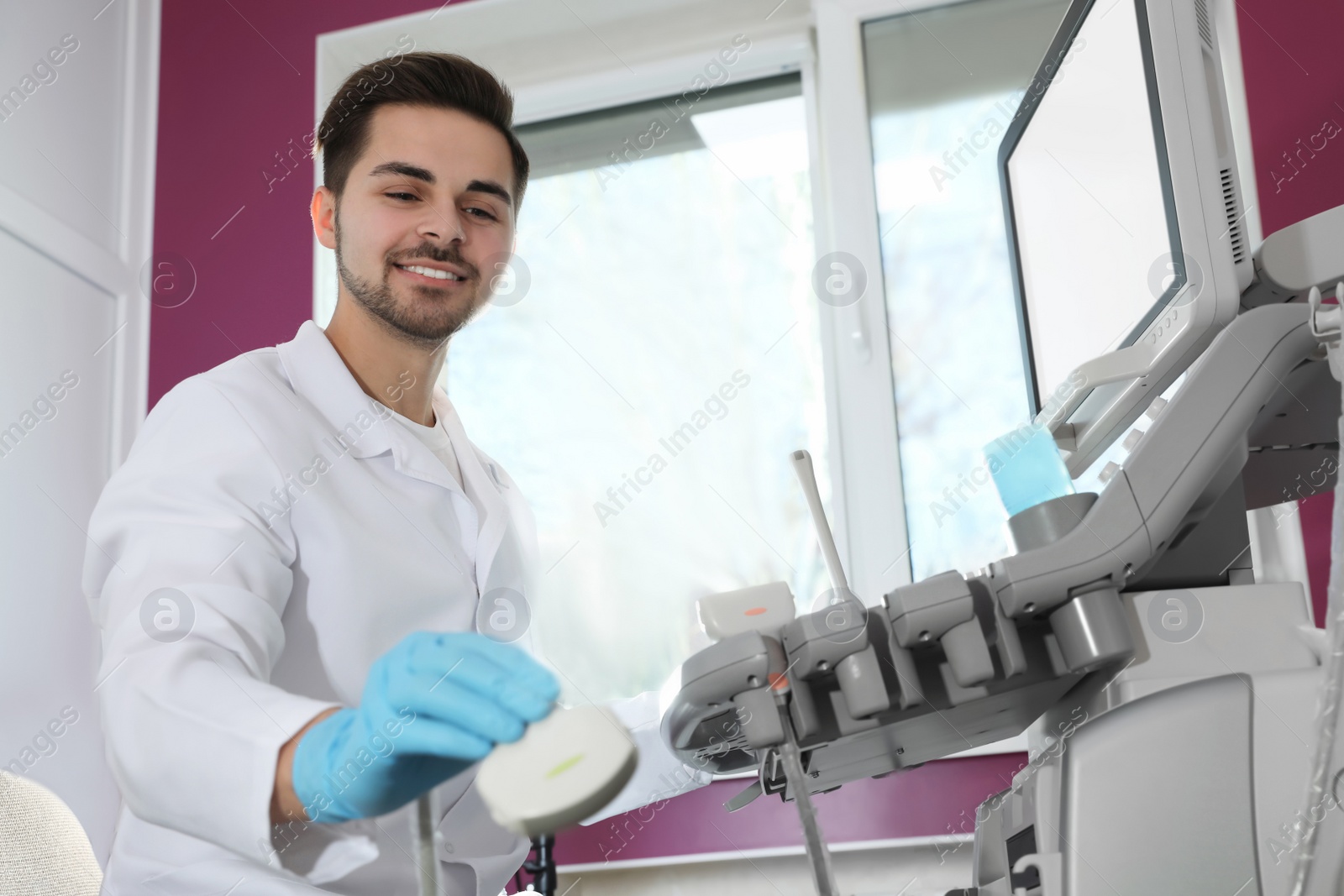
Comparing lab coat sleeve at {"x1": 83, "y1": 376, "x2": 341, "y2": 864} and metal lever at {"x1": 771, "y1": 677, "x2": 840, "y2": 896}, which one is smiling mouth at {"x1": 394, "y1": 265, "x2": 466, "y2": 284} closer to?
lab coat sleeve at {"x1": 83, "y1": 376, "x2": 341, "y2": 864}

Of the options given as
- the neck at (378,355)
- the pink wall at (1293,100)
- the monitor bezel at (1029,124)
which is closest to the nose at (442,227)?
the neck at (378,355)

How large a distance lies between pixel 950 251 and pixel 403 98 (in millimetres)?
1105

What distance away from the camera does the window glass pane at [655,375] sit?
1993 millimetres

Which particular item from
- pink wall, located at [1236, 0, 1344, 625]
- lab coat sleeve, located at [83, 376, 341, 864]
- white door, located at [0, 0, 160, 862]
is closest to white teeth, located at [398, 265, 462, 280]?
lab coat sleeve, located at [83, 376, 341, 864]

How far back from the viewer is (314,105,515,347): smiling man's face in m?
1.28

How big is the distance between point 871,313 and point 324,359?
1.13 meters

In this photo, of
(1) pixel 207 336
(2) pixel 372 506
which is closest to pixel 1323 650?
(2) pixel 372 506

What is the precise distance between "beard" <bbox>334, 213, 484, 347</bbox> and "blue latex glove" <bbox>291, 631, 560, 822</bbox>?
78 centimetres

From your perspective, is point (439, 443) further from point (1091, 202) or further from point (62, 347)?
point (62, 347)

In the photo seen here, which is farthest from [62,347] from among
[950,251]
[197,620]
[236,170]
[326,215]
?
[950,251]

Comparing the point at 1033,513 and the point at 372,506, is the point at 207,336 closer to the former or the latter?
the point at 372,506

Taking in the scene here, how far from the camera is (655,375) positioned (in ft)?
6.90

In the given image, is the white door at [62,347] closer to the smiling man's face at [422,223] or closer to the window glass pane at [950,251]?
the smiling man's face at [422,223]

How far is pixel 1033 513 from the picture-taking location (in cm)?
69
